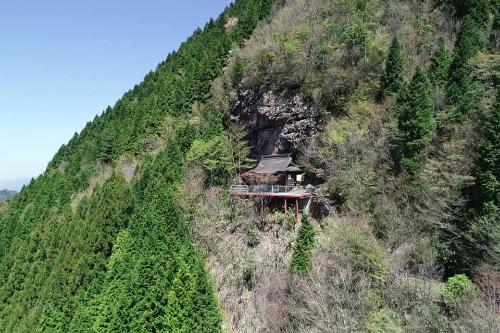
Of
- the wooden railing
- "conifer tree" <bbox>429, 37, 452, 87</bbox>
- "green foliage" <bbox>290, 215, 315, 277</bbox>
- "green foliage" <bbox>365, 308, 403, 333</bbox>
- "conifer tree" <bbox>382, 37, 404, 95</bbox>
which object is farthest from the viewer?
"conifer tree" <bbox>382, 37, 404, 95</bbox>

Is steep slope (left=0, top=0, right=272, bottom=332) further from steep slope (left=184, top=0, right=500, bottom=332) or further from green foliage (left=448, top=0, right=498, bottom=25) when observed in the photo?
green foliage (left=448, top=0, right=498, bottom=25)

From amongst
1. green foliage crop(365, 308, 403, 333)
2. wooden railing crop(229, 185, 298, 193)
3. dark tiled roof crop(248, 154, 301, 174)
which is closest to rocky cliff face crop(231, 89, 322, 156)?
dark tiled roof crop(248, 154, 301, 174)

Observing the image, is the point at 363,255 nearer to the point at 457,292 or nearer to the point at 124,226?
the point at 457,292

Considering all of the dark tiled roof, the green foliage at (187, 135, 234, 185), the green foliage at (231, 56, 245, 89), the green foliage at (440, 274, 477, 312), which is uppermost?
the green foliage at (231, 56, 245, 89)

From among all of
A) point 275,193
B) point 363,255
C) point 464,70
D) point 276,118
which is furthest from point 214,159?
point 464,70

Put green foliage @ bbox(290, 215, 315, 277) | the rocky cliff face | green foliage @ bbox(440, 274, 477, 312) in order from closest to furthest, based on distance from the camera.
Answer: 1. green foliage @ bbox(440, 274, 477, 312)
2. green foliage @ bbox(290, 215, 315, 277)
3. the rocky cliff face

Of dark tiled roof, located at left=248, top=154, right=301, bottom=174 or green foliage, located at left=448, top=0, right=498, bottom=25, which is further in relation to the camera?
green foliage, located at left=448, top=0, right=498, bottom=25
